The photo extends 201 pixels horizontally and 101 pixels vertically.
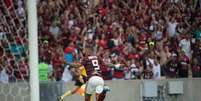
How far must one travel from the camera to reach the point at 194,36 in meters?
20.4

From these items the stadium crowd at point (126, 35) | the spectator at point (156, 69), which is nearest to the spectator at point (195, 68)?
the stadium crowd at point (126, 35)

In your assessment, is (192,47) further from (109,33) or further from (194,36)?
(109,33)

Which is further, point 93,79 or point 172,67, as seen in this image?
point 172,67

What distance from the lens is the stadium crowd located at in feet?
59.9

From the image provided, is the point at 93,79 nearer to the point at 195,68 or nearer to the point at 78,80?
the point at 78,80

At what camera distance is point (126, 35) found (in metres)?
19.5

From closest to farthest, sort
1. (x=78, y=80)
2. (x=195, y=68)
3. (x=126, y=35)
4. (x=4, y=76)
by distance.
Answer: (x=4, y=76) < (x=78, y=80) < (x=195, y=68) < (x=126, y=35)

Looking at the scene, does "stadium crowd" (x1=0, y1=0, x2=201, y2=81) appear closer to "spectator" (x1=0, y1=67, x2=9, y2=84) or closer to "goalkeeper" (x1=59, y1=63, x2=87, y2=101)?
"goalkeeper" (x1=59, y1=63, x2=87, y2=101)

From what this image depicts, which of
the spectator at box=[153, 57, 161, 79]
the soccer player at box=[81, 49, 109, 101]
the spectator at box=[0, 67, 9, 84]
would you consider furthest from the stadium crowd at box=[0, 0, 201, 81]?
the spectator at box=[0, 67, 9, 84]

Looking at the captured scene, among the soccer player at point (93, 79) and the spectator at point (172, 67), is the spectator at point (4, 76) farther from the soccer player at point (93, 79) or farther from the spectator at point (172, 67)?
the spectator at point (172, 67)

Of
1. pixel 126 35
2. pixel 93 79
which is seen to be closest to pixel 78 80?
pixel 93 79

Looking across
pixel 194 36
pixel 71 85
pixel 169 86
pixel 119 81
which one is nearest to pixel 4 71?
pixel 71 85

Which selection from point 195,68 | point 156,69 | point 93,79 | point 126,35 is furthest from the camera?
point 126,35

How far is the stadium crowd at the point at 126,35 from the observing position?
59.9ft
